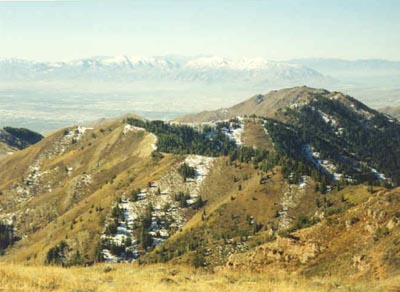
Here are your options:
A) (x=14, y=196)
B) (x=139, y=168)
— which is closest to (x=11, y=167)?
(x=14, y=196)

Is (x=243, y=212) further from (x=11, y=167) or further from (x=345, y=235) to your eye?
(x=11, y=167)

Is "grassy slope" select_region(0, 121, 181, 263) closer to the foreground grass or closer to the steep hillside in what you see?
the steep hillside

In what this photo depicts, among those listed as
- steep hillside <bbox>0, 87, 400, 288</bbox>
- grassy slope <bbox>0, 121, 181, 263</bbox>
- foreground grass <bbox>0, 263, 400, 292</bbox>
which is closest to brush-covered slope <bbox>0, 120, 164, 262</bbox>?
grassy slope <bbox>0, 121, 181, 263</bbox>

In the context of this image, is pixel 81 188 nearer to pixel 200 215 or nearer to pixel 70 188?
pixel 70 188

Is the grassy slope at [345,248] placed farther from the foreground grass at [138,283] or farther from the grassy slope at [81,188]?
the grassy slope at [81,188]

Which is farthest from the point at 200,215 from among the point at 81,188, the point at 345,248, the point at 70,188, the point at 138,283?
the point at 70,188

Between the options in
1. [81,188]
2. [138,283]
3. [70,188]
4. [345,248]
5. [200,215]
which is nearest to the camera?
[138,283]

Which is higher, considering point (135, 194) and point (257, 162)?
point (257, 162)

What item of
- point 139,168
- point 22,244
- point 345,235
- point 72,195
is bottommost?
point 22,244

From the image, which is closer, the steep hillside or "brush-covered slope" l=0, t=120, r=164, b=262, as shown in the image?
the steep hillside

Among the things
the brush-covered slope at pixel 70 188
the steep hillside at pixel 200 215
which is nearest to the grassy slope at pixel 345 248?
the steep hillside at pixel 200 215

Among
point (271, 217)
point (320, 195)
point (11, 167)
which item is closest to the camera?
point (271, 217)
